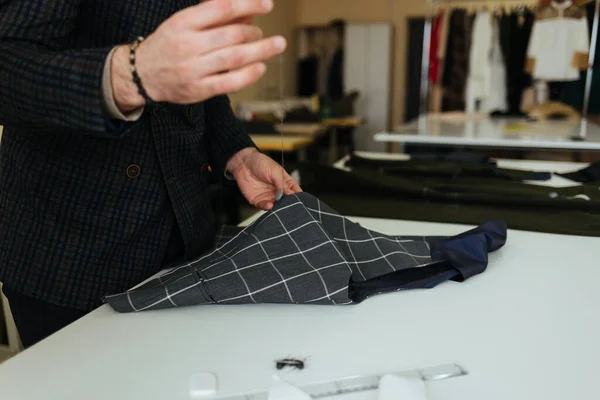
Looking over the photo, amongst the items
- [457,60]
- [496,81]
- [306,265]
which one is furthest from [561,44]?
[306,265]

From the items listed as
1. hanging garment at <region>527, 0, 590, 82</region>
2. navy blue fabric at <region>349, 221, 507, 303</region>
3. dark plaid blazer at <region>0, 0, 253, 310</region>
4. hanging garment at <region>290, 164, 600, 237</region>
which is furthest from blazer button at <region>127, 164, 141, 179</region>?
hanging garment at <region>527, 0, 590, 82</region>

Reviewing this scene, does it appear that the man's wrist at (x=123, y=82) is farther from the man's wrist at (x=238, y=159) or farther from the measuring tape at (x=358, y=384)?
the man's wrist at (x=238, y=159)

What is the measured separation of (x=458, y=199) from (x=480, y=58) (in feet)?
12.5

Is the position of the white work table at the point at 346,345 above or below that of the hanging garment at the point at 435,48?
below

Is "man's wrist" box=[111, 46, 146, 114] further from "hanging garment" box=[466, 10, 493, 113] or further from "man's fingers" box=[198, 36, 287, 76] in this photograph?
"hanging garment" box=[466, 10, 493, 113]

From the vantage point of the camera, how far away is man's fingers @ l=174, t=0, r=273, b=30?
52 centimetres

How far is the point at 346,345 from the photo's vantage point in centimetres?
71

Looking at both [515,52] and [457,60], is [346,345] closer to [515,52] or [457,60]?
[515,52]

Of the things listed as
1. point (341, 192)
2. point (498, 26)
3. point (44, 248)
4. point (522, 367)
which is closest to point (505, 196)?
point (341, 192)

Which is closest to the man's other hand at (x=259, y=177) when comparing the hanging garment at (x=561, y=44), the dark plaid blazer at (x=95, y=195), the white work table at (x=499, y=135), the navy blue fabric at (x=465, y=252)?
the dark plaid blazer at (x=95, y=195)

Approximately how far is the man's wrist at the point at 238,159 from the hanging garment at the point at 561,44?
146 inches

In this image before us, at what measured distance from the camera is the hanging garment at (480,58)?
4820 millimetres

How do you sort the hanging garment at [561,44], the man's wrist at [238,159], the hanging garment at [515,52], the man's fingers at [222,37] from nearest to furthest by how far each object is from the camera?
the man's fingers at [222,37], the man's wrist at [238,159], the hanging garment at [561,44], the hanging garment at [515,52]

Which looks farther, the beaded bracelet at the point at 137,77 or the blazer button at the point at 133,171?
the blazer button at the point at 133,171
